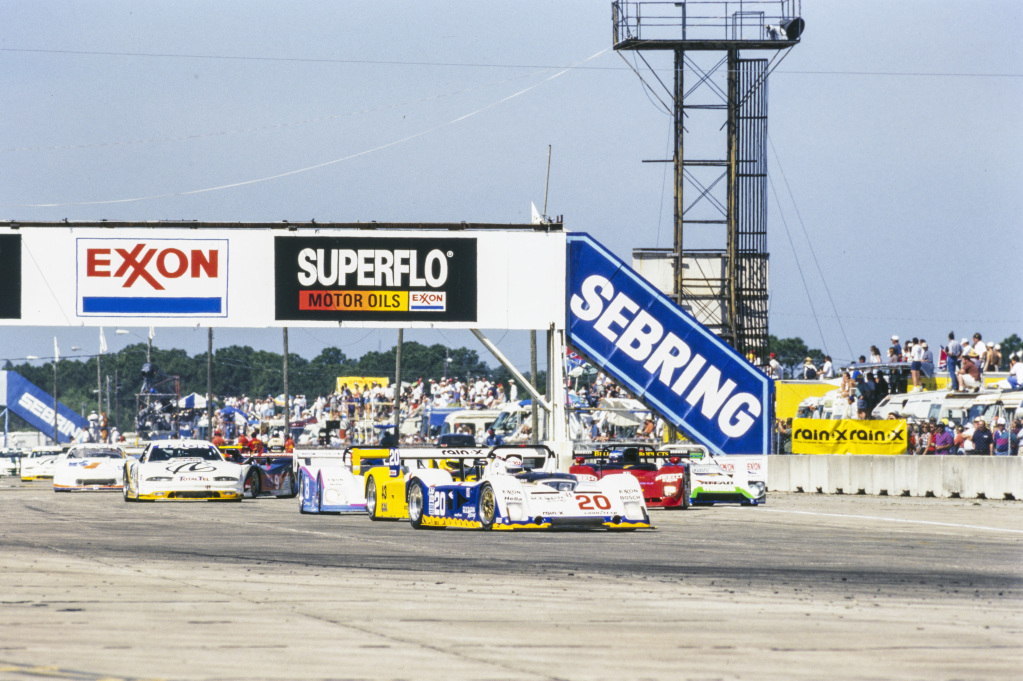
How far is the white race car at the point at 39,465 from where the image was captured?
4766 centimetres

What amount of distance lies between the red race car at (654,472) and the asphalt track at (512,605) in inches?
236

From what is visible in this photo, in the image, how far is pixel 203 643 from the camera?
7.88m

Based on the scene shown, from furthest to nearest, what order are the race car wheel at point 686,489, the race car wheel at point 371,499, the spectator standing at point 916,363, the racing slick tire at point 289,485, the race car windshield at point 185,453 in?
the spectator standing at point 916,363, the racing slick tire at point 289,485, the race car windshield at point 185,453, the race car wheel at point 686,489, the race car wheel at point 371,499

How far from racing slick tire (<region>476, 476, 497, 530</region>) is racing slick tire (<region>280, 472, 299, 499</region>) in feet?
44.2

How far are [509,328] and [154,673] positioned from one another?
1067 inches

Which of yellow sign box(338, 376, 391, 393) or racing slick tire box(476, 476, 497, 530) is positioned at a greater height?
yellow sign box(338, 376, 391, 393)

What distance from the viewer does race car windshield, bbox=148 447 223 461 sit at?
27.8 metres

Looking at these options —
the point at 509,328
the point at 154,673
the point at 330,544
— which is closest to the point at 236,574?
the point at 330,544

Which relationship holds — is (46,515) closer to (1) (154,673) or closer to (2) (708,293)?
(1) (154,673)

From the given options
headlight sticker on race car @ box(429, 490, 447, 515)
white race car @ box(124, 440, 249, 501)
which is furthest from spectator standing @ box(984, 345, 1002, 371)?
headlight sticker on race car @ box(429, 490, 447, 515)

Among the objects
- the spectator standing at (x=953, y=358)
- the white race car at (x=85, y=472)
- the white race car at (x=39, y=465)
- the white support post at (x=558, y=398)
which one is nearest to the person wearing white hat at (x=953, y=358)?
the spectator standing at (x=953, y=358)

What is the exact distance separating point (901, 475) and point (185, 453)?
48.2 ft

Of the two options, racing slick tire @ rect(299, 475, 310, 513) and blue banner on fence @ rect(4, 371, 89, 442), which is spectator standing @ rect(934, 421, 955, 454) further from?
blue banner on fence @ rect(4, 371, 89, 442)

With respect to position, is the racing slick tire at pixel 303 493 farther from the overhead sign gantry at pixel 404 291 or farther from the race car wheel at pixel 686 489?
the overhead sign gantry at pixel 404 291
